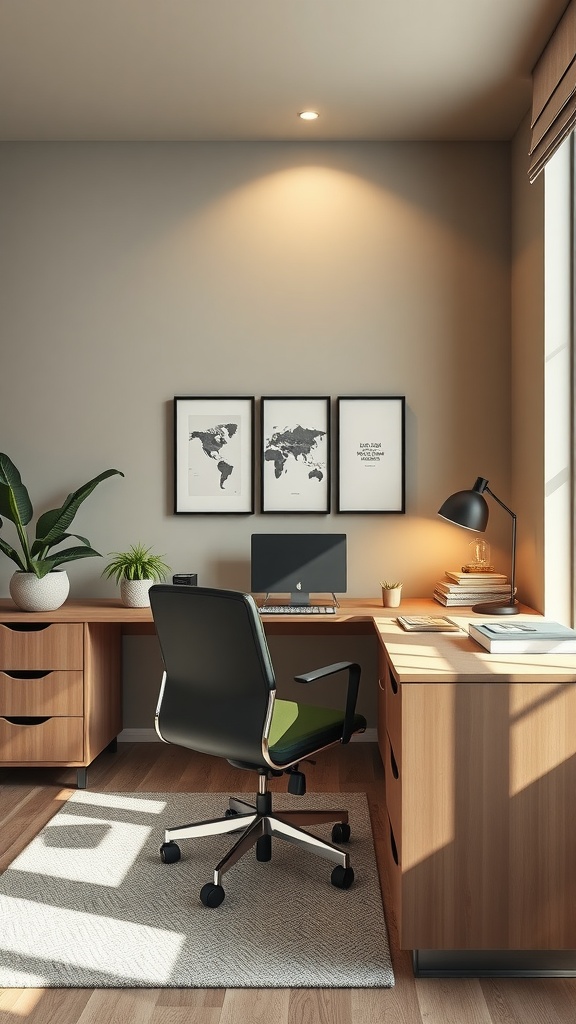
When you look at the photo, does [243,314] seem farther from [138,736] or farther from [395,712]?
[395,712]

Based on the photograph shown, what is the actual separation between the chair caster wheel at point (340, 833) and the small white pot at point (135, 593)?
1301 millimetres

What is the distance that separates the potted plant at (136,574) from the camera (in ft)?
12.2

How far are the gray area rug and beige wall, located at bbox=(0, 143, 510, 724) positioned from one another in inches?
55.9

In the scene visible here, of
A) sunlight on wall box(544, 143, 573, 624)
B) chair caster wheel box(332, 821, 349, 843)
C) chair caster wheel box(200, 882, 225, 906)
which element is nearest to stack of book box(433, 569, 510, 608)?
sunlight on wall box(544, 143, 573, 624)

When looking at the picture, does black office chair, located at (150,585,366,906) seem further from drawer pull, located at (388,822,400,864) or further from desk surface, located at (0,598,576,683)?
desk surface, located at (0,598,576,683)

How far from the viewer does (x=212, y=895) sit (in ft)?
8.24

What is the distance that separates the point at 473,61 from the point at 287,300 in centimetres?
129

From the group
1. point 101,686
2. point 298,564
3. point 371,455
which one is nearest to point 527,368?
point 371,455

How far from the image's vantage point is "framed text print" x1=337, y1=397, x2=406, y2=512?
13.3 ft

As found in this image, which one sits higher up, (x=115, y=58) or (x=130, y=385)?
(x=115, y=58)

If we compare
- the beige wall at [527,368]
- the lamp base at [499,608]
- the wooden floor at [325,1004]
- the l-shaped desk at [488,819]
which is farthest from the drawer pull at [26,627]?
the beige wall at [527,368]

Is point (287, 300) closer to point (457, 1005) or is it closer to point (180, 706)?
point (180, 706)

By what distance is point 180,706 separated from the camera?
2.72 metres

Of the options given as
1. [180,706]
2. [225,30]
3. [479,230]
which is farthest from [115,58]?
[180,706]
